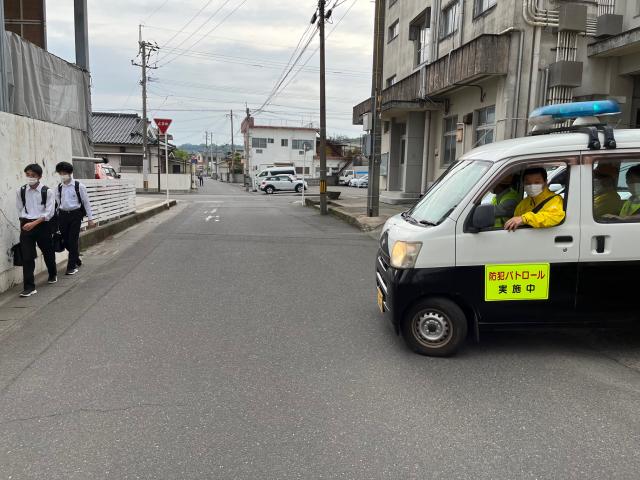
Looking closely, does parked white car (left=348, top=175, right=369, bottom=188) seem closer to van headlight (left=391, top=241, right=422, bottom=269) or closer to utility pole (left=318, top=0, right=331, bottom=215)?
utility pole (left=318, top=0, right=331, bottom=215)

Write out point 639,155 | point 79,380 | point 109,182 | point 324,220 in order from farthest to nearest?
1. point 324,220
2. point 109,182
3. point 639,155
4. point 79,380

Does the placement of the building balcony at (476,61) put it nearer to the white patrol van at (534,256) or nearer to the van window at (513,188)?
the van window at (513,188)

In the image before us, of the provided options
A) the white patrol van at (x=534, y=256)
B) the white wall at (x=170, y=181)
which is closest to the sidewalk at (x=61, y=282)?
the white patrol van at (x=534, y=256)

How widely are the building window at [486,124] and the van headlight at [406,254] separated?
10.3m

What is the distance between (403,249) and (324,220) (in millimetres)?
12873

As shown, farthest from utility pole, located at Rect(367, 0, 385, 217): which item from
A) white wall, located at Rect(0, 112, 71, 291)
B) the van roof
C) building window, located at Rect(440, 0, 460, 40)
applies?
the van roof

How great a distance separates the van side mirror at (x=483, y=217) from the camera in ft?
14.3

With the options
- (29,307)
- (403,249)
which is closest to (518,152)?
(403,249)

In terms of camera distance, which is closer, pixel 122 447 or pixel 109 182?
pixel 122 447

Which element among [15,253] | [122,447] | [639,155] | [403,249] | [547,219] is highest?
[639,155]

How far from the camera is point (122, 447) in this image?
3.20 metres

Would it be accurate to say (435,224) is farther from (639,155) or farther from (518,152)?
(639,155)

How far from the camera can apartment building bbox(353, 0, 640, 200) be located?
11812mm

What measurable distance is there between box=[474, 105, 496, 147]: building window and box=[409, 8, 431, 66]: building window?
15.5 feet
